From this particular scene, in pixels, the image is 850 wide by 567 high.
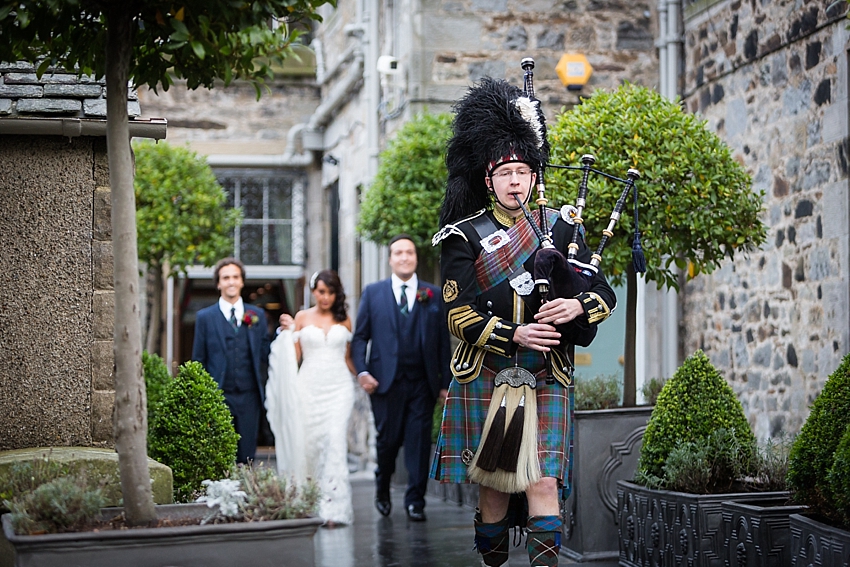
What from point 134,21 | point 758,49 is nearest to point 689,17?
point 758,49

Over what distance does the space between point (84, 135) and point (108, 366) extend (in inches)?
42.7

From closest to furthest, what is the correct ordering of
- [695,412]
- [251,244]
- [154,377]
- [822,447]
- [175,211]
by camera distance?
1. [822,447]
2. [695,412]
3. [154,377]
4. [175,211]
5. [251,244]

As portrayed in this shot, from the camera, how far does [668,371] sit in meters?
11.3

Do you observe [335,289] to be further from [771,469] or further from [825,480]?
[825,480]

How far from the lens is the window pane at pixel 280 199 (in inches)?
719

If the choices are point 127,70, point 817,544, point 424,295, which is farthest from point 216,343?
point 817,544

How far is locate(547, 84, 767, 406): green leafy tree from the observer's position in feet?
21.9

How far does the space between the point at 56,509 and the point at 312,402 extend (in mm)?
5451

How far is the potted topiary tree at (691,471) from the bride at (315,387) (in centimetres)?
344

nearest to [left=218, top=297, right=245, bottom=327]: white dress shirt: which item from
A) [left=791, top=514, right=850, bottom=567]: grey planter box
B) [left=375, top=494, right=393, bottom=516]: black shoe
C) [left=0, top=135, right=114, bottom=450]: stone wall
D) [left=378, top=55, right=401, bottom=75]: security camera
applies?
[left=375, top=494, right=393, bottom=516]: black shoe

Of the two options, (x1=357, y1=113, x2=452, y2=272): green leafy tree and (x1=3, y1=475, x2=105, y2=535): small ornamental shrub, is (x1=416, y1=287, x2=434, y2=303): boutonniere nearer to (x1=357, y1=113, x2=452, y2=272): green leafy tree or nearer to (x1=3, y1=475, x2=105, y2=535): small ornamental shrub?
(x1=357, y1=113, x2=452, y2=272): green leafy tree

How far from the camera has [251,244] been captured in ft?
59.6

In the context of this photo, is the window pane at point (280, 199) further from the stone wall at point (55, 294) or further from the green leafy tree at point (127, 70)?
the green leafy tree at point (127, 70)

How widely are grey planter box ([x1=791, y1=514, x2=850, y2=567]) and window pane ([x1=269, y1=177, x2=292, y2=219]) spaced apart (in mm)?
14353
